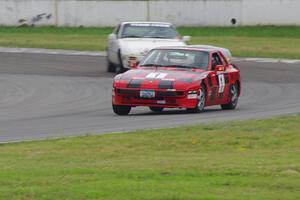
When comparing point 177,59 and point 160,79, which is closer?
point 160,79

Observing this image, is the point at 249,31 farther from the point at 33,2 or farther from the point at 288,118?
the point at 288,118

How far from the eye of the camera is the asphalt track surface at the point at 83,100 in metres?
16.7

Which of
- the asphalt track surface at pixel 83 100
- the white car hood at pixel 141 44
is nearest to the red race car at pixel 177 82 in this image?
the asphalt track surface at pixel 83 100

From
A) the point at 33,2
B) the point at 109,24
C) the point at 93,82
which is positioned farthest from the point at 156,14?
the point at 93,82

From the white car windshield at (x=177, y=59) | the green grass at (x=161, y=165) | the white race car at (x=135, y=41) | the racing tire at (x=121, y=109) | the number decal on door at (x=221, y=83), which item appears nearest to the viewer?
the green grass at (x=161, y=165)

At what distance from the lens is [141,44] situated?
27844 mm

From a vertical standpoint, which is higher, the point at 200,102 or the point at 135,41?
the point at 200,102

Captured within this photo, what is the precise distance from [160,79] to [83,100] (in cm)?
380

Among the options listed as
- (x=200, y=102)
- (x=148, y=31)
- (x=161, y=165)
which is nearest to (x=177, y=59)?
(x=200, y=102)

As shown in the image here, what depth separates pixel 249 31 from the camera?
2010 inches

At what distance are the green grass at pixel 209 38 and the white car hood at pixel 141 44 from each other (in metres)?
9.46

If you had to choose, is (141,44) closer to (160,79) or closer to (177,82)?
(160,79)

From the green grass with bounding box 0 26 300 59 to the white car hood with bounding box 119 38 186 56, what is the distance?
9459 millimetres

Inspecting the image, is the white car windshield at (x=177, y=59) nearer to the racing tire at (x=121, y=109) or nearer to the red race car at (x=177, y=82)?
the red race car at (x=177, y=82)
